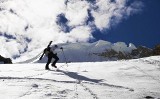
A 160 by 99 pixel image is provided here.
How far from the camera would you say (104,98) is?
38.9 feet

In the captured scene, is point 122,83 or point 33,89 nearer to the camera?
point 33,89

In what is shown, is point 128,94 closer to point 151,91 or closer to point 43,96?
point 151,91

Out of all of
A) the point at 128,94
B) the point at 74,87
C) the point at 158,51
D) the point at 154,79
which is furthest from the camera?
the point at 158,51

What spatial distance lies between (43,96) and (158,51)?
5682 centimetres

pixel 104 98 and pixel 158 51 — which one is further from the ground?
pixel 158 51

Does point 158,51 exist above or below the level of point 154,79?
above

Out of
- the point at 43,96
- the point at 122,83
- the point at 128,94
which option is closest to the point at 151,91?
the point at 128,94

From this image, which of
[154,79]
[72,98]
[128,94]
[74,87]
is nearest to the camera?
[72,98]

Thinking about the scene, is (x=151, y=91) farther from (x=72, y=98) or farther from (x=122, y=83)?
(x=72, y=98)

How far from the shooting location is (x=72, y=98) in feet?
38.0

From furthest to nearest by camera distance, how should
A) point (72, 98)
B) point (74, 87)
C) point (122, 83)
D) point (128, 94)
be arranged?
point (122, 83) < point (74, 87) < point (128, 94) < point (72, 98)

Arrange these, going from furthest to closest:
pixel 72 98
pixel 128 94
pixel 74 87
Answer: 1. pixel 74 87
2. pixel 128 94
3. pixel 72 98

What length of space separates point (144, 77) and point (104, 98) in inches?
A: 257

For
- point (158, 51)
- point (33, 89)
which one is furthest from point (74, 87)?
point (158, 51)
